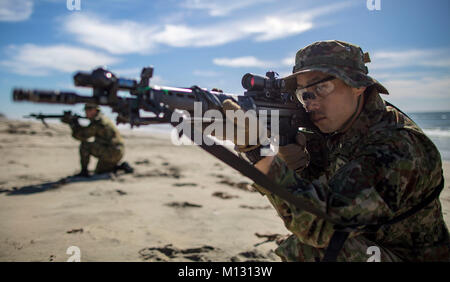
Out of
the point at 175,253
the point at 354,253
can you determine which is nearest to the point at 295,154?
the point at 354,253

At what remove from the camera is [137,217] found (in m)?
4.57

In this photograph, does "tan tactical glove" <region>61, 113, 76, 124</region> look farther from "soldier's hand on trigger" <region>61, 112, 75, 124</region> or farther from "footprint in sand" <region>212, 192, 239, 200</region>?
"footprint in sand" <region>212, 192, 239, 200</region>

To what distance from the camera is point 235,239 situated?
155 inches

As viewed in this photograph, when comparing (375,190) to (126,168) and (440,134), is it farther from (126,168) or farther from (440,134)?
(440,134)

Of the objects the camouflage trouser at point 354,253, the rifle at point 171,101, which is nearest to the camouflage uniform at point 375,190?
the camouflage trouser at point 354,253

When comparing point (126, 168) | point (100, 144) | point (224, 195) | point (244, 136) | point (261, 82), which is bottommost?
point (224, 195)

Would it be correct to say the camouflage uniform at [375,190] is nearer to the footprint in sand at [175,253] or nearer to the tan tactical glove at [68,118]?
the footprint in sand at [175,253]

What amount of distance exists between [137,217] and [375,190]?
375 cm

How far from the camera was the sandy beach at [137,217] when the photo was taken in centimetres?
345

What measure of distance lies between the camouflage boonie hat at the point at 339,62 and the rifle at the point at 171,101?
0.44 metres

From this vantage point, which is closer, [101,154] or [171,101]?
[171,101]

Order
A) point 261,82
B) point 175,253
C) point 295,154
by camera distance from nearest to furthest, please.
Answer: point 295,154, point 261,82, point 175,253

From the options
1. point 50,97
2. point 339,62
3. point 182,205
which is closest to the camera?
point 50,97

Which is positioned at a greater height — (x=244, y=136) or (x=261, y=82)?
(x=261, y=82)
